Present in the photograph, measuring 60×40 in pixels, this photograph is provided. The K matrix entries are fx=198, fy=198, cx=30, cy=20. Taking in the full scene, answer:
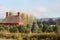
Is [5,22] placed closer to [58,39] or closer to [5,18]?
[5,18]

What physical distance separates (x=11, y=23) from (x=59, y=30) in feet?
50.4

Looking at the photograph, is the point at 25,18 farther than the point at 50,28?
Yes

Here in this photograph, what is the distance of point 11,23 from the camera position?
28.5 metres

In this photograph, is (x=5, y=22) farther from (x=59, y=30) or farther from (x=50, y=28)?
(x=59, y=30)

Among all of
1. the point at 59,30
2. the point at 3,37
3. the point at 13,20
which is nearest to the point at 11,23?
the point at 13,20

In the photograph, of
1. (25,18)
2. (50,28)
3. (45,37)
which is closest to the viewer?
(45,37)

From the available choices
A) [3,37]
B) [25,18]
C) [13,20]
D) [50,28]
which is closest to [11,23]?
[13,20]

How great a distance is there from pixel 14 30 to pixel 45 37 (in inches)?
216

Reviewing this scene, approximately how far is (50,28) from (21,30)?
284 cm

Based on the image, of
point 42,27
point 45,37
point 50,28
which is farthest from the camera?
point 42,27

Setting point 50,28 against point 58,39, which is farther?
point 50,28

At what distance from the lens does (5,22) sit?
29156 millimetres

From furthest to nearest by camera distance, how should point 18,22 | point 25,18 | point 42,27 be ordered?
1. point 25,18
2. point 18,22
3. point 42,27

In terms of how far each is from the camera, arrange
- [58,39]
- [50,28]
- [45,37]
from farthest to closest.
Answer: [50,28] < [45,37] < [58,39]
